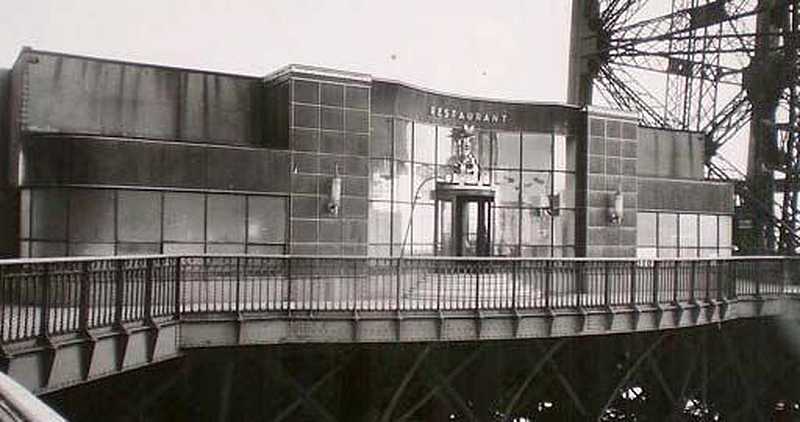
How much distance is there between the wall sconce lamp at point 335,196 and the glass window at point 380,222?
5.03 ft

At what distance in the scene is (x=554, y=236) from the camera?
82.2 feet

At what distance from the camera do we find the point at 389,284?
16.9m

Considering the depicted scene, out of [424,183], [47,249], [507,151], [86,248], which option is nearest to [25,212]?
[47,249]

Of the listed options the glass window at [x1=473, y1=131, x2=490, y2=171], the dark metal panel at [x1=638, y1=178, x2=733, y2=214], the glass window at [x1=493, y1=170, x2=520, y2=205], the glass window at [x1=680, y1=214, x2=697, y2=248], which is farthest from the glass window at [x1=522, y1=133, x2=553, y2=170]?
the glass window at [x1=680, y1=214, x2=697, y2=248]

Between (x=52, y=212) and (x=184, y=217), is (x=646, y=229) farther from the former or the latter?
(x=52, y=212)

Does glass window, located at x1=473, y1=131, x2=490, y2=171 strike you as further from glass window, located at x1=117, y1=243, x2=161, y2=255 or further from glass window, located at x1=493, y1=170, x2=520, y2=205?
glass window, located at x1=117, y1=243, x2=161, y2=255

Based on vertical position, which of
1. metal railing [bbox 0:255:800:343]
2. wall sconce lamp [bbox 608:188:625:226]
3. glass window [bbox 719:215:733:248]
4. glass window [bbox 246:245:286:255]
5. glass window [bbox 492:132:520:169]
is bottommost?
metal railing [bbox 0:255:800:343]

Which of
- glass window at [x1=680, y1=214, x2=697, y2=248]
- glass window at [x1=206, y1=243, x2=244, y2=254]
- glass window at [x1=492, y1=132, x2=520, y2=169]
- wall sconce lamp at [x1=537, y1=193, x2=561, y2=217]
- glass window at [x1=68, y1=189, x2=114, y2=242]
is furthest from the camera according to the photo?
glass window at [x1=680, y1=214, x2=697, y2=248]

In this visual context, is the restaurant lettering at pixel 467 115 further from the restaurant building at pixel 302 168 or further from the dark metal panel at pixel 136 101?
the dark metal panel at pixel 136 101

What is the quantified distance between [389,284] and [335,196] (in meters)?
3.91

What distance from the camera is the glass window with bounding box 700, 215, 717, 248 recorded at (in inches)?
1115

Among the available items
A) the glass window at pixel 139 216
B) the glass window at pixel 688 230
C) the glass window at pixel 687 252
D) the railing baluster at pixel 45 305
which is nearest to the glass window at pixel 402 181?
the glass window at pixel 139 216

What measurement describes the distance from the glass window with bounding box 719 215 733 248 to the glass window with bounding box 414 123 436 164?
11.5 m

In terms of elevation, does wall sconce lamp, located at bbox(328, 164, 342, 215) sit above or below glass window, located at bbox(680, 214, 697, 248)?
above
